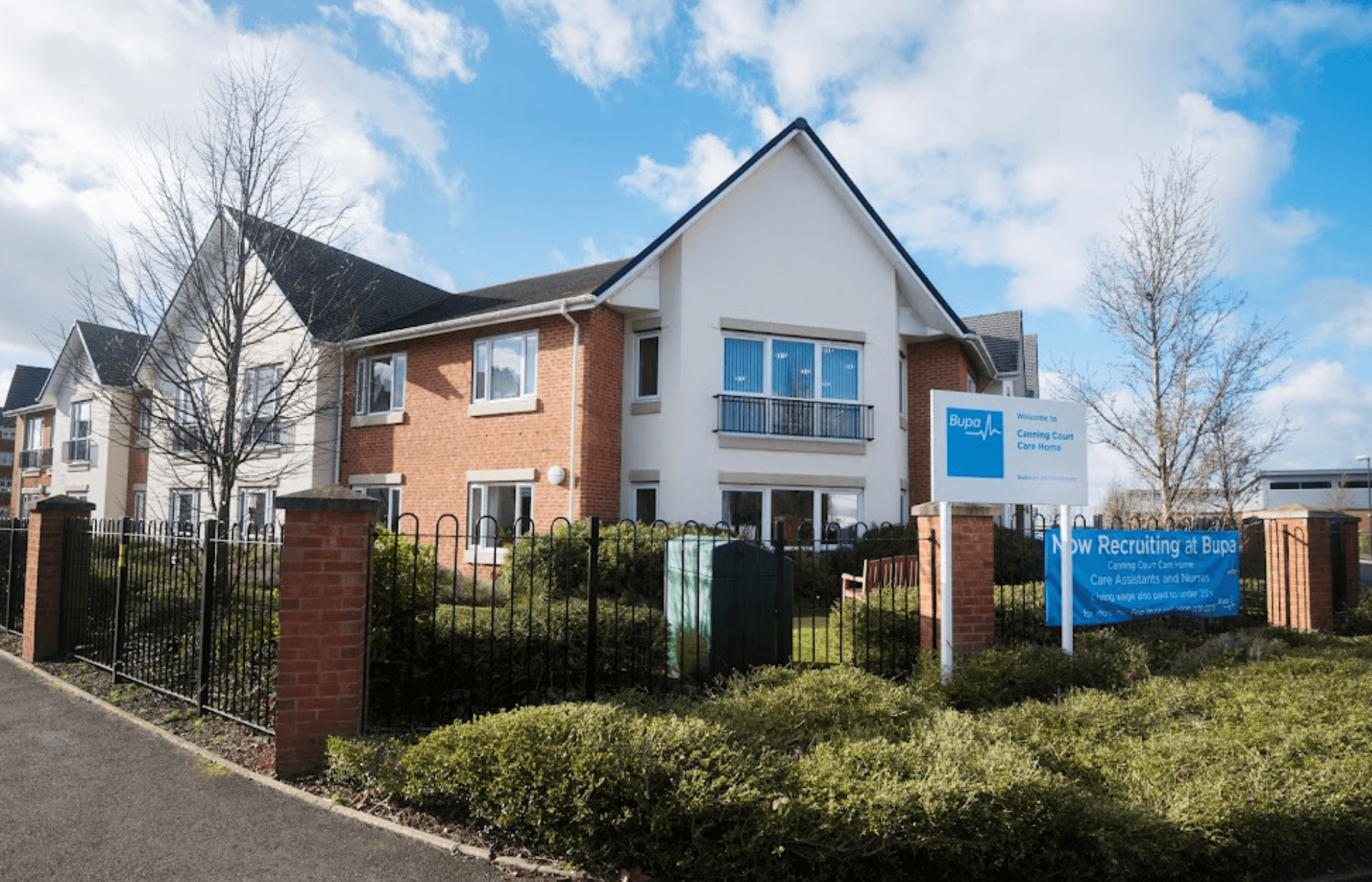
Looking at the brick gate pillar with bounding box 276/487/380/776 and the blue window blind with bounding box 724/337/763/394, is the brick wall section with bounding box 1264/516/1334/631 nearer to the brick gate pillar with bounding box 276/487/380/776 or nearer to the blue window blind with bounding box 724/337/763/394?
the blue window blind with bounding box 724/337/763/394

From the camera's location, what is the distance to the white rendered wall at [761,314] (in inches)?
645

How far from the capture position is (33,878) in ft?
14.0

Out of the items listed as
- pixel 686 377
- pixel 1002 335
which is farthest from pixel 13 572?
pixel 1002 335

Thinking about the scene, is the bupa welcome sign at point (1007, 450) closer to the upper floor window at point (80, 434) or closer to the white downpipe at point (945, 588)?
the white downpipe at point (945, 588)

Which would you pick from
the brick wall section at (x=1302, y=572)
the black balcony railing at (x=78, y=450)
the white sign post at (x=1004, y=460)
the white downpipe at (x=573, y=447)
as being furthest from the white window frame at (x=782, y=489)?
the black balcony railing at (x=78, y=450)

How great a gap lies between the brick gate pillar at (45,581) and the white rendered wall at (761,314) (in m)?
9.22

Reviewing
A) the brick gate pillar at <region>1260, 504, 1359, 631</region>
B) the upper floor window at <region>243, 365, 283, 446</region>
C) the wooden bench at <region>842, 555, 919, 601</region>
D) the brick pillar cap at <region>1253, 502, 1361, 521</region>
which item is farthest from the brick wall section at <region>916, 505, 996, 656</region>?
the upper floor window at <region>243, 365, 283, 446</region>

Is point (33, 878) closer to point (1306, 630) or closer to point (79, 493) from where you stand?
point (1306, 630)

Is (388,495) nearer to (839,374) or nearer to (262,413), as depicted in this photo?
(262,413)

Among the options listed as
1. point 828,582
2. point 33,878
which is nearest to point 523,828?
point 33,878

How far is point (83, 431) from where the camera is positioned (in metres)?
29.0

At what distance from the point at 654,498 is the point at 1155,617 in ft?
31.1

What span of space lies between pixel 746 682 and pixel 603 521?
388 inches

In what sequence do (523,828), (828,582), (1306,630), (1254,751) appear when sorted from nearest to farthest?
(523,828) → (1254,751) → (1306,630) → (828,582)
